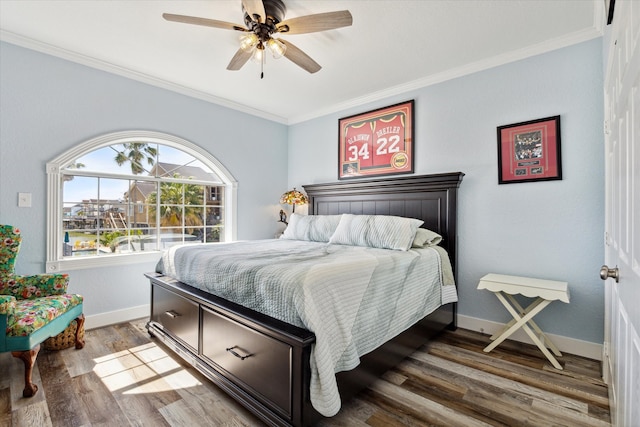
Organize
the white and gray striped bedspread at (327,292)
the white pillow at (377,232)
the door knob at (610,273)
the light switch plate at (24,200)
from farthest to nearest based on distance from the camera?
the white pillow at (377,232) → the light switch plate at (24,200) → the white and gray striped bedspread at (327,292) → the door knob at (610,273)

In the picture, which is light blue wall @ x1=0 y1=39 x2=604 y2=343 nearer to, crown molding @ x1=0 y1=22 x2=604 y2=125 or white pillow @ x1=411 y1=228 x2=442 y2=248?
crown molding @ x1=0 y1=22 x2=604 y2=125

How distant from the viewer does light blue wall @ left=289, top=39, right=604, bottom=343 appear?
2.43 meters

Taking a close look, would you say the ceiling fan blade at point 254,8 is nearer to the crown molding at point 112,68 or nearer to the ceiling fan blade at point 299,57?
the ceiling fan blade at point 299,57

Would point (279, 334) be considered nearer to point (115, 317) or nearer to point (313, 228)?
point (313, 228)

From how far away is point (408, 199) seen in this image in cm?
335

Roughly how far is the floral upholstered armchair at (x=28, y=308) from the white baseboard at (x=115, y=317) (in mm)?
470

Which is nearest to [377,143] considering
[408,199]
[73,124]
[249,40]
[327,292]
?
[408,199]

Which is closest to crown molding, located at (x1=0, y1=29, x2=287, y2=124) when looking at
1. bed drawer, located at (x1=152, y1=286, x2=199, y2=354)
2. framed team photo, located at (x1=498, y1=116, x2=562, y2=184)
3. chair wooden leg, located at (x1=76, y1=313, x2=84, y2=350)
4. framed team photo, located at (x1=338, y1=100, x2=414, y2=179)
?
framed team photo, located at (x1=338, y1=100, x2=414, y2=179)

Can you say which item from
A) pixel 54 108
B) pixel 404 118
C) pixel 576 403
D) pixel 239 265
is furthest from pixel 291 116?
pixel 576 403

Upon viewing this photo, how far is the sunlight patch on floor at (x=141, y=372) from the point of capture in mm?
2012

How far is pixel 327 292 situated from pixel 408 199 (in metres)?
2.06

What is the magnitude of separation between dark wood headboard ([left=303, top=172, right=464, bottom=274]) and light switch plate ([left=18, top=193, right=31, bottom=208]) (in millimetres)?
2964

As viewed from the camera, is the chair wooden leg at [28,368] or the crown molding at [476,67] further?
the crown molding at [476,67]

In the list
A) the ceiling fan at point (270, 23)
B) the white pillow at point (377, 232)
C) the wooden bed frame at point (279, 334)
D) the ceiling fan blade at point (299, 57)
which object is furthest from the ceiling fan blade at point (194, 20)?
the white pillow at point (377, 232)
